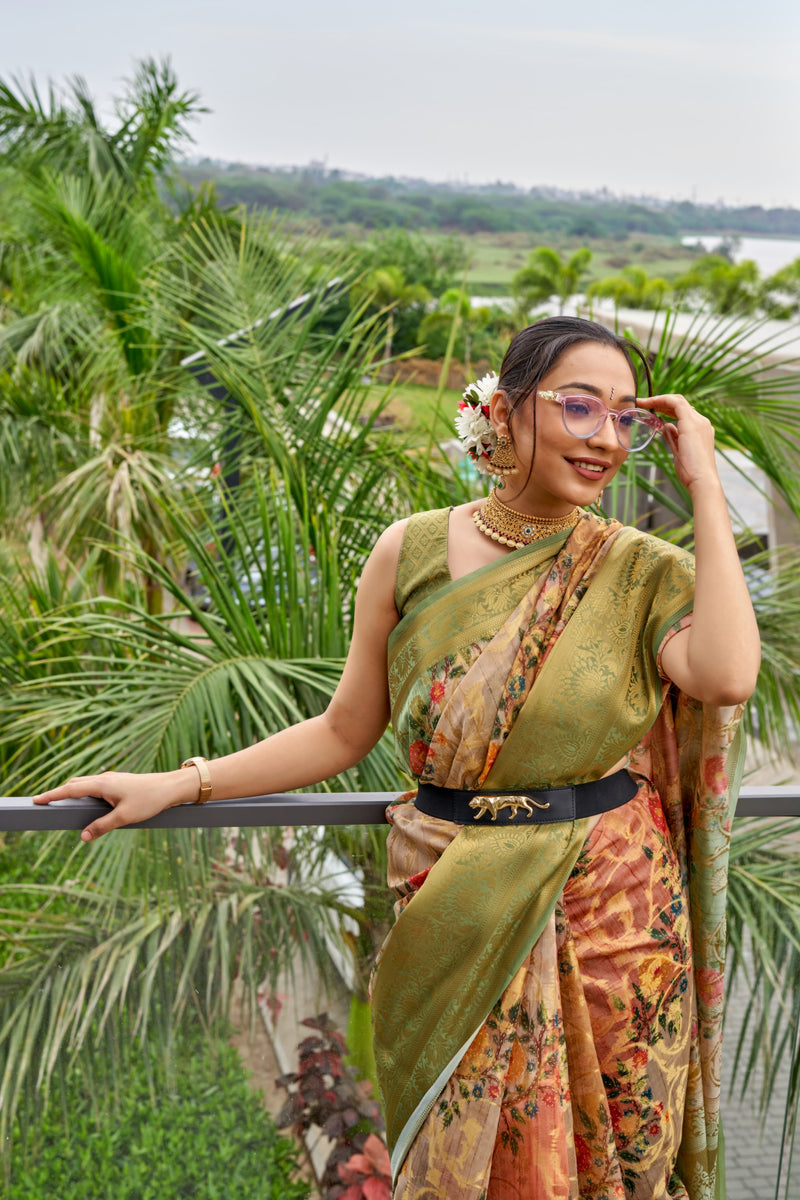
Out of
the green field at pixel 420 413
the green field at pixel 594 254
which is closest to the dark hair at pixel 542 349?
the green field at pixel 420 413

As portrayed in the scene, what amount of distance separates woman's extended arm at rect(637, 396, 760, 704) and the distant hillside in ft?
227

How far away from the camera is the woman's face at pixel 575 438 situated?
3.94 ft

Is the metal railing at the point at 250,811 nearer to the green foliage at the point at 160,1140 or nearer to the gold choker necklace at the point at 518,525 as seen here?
the green foliage at the point at 160,1140

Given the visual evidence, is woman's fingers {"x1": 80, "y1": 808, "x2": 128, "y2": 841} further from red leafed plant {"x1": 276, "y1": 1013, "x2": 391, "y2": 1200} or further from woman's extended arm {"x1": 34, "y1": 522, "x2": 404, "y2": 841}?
red leafed plant {"x1": 276, "y1": 1013, "x2": 391, "y2": 1200}

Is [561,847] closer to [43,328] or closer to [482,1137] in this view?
[482,1137]

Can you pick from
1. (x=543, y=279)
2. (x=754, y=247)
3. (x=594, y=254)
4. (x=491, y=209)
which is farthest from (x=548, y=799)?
(x=754, y=247)

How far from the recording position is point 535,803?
122 cm

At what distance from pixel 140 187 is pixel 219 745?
674 cm

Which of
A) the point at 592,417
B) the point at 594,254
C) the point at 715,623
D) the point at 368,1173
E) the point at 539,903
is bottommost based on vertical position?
the point at 368,1173

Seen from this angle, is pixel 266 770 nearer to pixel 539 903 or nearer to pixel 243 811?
pixel 243 811

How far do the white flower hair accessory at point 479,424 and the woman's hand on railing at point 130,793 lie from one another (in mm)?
563

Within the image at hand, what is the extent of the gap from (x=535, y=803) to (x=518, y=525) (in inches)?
Answer: 12.8

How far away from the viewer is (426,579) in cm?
127

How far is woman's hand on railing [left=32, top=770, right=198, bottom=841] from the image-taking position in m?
1.42
